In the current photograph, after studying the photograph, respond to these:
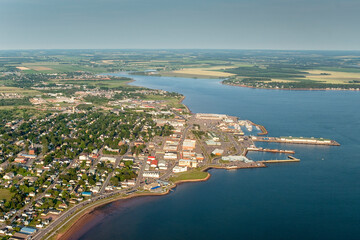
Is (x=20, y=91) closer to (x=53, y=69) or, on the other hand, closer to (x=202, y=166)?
(x=53, y=69)

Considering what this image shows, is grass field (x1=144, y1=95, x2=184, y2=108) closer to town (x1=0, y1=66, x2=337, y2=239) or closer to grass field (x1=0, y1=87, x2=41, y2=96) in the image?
town (x1=0, y1=66, x2=337, y2=239)

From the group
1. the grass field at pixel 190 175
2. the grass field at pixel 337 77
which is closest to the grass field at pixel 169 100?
the grass field at pixel 190 175

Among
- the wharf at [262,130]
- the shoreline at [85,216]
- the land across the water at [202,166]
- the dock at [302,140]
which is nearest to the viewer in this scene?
the shoreline at [85,216]

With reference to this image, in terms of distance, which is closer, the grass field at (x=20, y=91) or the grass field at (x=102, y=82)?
the grass field at (x=20, y=91)

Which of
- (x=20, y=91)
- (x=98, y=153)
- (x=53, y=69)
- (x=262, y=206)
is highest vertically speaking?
(x=53, y=69)

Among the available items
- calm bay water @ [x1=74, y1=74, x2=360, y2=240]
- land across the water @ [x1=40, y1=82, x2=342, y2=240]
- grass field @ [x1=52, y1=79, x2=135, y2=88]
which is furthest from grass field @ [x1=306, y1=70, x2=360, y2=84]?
calm bay water @ [x1=74, y1=74, x2=360, y2=240]

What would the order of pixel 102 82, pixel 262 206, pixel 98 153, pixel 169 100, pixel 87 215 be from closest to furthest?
1. pixel 87 215
2. pixel 262 206
3. pixel 98 153
4. pixel 169 100
5. pixel 102 82

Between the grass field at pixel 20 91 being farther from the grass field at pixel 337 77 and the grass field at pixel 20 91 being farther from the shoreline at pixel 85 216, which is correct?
the grass field at pixel 337 77

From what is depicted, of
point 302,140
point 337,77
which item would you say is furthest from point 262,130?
point 337,77
